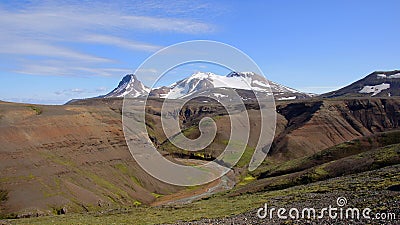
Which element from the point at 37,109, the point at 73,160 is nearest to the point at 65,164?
the point at 73,160

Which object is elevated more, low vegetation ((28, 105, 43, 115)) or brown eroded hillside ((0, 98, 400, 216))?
low vegetation ((28, 105, 43, 115))

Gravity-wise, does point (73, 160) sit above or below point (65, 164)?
above

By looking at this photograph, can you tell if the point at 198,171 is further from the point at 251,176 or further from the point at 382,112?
the point at 382,112

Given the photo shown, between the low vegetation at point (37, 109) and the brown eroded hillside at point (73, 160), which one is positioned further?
the low vegetation at point (37, 109)

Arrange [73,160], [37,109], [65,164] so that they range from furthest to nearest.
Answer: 1. [37,109]
2. [73,160]
3. [65,164]

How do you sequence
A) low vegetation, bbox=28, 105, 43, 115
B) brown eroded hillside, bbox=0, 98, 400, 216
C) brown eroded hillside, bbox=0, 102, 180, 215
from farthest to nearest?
low vegetation, bbox=28, 105, 43, 115 < brown eroded hillside, bbox=0, 98, 400, 216 < brown eroded hillside, bbox=0, 102, 180, 215

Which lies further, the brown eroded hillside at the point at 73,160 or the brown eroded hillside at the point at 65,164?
the brown eroded hillside at the point at 73,160

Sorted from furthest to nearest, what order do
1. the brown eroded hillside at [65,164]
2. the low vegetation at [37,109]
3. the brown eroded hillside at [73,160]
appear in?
the low vegetation at [37,109] < the brown eroded hillside at [73,160] < the brown eroded hillside at [65,164]

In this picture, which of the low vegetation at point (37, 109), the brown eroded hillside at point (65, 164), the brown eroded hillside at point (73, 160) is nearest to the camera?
the brown eroded hillside at point (65, 164)

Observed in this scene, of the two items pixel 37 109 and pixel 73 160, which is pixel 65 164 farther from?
pixel 37 109

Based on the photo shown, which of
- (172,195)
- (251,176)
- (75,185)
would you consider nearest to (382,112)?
(251,176)

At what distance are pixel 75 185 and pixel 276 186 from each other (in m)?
38.0

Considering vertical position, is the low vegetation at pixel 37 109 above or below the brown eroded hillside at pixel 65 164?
above

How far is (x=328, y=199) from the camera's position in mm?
34031
